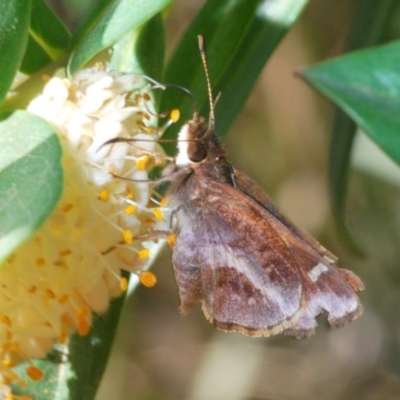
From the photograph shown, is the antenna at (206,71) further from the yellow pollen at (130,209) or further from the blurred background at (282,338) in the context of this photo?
the blurred background at (282,338)

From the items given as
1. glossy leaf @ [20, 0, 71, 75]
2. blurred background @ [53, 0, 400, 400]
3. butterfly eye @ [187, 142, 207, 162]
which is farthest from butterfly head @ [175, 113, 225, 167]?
blurred background @ [53, 0, 400, 400]

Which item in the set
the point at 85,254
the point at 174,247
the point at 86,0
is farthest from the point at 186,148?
the point at 86,0

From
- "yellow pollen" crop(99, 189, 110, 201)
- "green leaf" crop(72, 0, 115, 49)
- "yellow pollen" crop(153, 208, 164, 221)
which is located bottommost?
"yellow pollen" crop(153, 208, 164, 221)

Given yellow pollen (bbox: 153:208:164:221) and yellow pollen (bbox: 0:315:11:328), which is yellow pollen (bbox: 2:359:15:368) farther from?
yellow pollen (bbox: 153:208:164:221)

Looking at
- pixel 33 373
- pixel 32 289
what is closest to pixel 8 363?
pixel 33 373

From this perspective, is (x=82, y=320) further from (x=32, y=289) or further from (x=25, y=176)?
(x=25, y=176)
